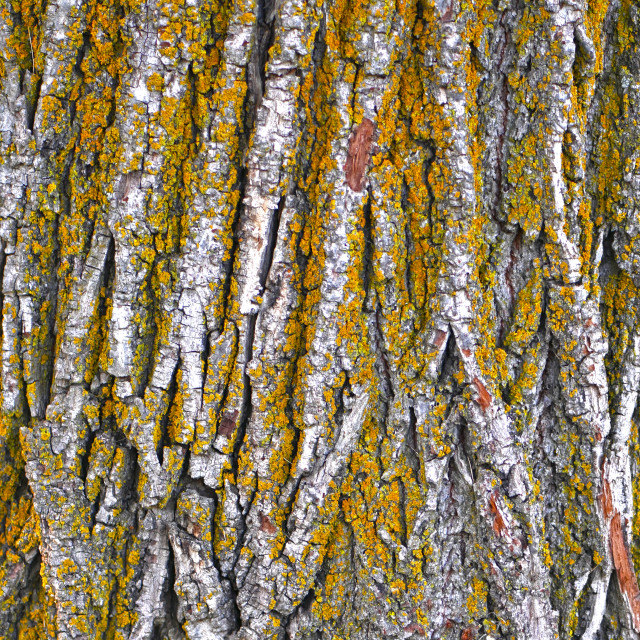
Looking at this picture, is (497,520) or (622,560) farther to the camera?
(622,560)

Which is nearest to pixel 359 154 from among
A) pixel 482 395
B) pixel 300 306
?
pixel 300 306

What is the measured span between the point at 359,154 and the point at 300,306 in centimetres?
48

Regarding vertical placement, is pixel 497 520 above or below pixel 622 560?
above

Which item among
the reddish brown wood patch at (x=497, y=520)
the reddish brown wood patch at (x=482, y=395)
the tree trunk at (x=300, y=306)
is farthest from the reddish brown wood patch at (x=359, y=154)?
the reddish brown wood patch at (x=497, y=520)

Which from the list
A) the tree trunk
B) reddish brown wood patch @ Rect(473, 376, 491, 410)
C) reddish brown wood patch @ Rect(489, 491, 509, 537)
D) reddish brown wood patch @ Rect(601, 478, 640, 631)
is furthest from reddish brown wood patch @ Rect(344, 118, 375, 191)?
reddish brown wood patch @ Rect(601, 478, 640, 631)

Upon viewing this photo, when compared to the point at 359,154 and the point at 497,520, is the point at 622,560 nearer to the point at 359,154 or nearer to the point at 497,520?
the point at 497,520

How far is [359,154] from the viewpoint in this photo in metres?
1.59

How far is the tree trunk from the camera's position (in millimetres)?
1600

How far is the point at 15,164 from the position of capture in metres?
1.71

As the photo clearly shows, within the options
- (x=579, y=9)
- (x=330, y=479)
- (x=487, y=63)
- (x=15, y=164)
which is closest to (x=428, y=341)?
(x=330, y=479)

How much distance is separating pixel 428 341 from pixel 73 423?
1127 millimetres

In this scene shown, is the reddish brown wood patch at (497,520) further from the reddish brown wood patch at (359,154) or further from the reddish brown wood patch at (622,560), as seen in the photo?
the reddish brown wood patch at (359,154)

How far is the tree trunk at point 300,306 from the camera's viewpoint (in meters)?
1.60

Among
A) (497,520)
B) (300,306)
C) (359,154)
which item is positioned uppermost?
(359,154)
